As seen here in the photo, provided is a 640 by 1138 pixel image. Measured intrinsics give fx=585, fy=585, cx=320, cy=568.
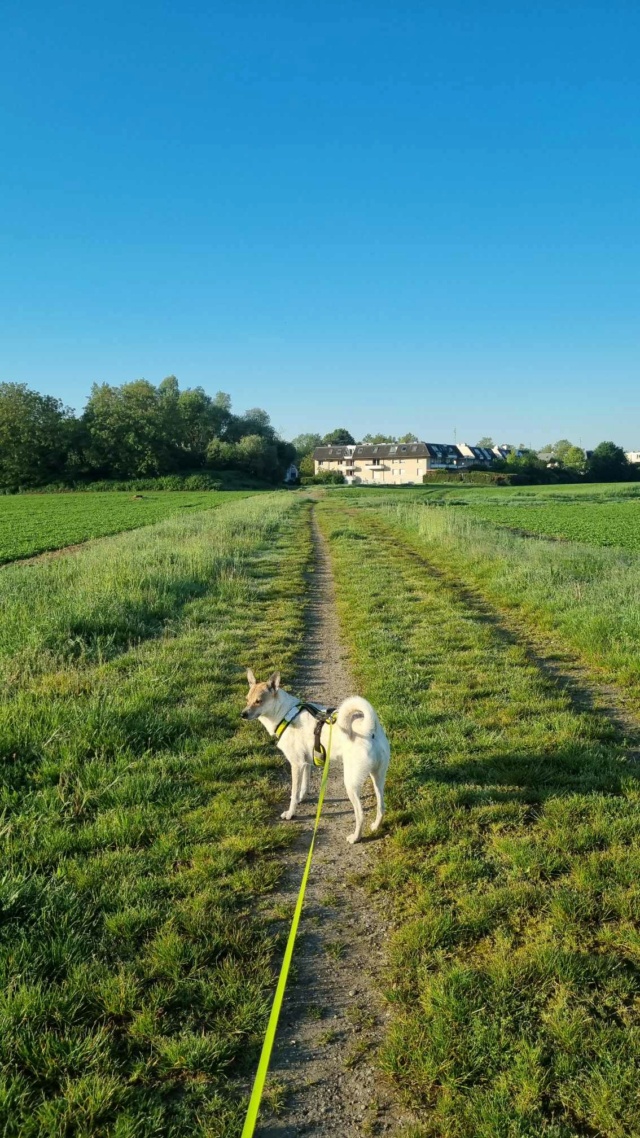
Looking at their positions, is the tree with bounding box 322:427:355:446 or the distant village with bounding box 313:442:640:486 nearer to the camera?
the distant village with bounding box 313:442:640:486

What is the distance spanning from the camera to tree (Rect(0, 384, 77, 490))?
79.6m

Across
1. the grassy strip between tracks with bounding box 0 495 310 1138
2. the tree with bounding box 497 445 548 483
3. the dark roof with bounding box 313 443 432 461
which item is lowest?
the grassy strip between tracks with bounding box 0 495 310 1138

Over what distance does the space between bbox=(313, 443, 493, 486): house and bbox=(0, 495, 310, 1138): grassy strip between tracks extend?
120m

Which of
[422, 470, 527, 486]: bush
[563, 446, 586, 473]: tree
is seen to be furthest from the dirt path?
[563, 446, 586, 473]: tree

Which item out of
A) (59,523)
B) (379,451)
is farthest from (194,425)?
(59,523)

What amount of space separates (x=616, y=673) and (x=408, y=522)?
810 inches

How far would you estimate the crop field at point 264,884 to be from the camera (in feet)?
8.87

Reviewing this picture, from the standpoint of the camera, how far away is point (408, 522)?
2834 cm

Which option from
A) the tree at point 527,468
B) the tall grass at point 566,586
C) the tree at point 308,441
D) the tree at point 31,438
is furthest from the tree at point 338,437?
the tall grass at point 566,586

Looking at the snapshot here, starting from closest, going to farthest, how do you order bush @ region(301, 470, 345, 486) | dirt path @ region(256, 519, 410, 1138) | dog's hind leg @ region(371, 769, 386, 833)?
dirt path @ region(256, 519, 410, 1138)
dog's hind leg @ region(371, 769, 386, 833)
bush @ region(301, 470, 345, 486)

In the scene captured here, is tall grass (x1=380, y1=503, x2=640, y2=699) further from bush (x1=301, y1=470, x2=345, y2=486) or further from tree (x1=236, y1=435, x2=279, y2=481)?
bush (x1=301, y1=470, x2=345, y2=486)

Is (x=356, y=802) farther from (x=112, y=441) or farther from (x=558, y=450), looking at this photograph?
(x=558, y=450)

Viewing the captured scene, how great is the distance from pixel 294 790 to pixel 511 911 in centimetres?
196

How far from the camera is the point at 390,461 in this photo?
13138cm
